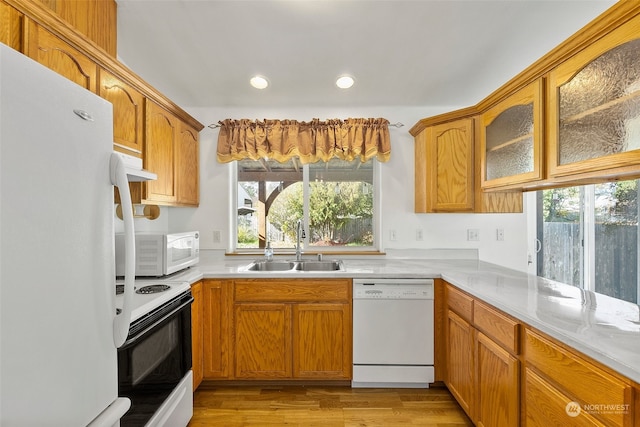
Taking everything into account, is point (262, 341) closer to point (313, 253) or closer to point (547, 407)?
point (313, 253)

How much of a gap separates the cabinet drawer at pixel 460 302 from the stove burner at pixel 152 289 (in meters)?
1.75

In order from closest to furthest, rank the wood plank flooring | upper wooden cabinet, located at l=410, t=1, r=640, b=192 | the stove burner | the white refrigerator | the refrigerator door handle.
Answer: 1. the white refrigerator
2. the refrigerator door handle
3. upper wooden cabinet, located at l=410, t=1, r=640, b=192
4. the stove burner
5. the wood plank flooring

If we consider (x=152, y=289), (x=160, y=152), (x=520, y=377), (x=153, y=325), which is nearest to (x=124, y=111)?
(x=160, y=152)

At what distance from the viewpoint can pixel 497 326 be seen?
4.87 feet

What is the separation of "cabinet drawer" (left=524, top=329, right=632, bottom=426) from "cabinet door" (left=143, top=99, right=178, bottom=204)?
2.26m

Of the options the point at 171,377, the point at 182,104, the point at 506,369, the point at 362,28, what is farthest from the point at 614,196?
the point at 182,104

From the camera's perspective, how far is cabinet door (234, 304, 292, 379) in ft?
7.20

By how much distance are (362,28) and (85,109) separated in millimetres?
1792

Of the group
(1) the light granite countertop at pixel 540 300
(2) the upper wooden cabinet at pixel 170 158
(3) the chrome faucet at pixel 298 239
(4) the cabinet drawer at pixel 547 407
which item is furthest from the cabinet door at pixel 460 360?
(2) the upper wooden cabinet at pixel 170 158

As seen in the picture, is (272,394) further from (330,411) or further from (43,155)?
(43,155)

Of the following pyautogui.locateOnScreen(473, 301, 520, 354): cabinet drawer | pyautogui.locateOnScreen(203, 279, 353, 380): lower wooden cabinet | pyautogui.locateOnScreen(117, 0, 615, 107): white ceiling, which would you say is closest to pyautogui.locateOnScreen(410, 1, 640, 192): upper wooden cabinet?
pyautogui.locateOnScreen(117, 0, 615, 107): white ceiling

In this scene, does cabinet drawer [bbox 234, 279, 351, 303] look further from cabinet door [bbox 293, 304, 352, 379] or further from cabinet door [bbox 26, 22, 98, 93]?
cabinet door [bbox 26, 22, 98, 93]

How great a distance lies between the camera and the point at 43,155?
647 mm

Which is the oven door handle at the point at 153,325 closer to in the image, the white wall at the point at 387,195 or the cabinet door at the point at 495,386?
the white wall at the point at 387,195
